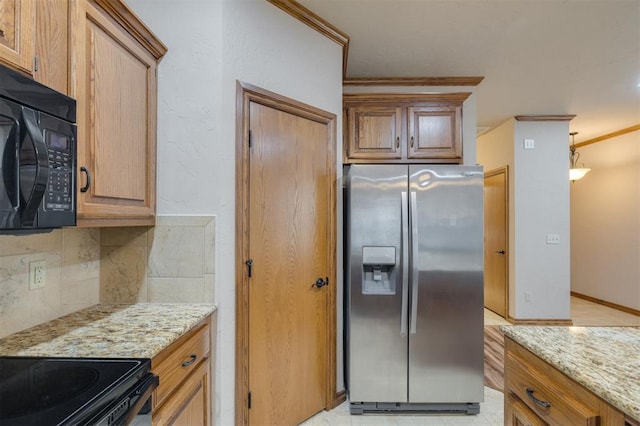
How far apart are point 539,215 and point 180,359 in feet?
14.8

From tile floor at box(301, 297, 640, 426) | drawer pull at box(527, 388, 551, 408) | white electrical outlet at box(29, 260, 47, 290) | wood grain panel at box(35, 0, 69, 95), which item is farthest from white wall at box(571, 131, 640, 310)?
white electrical outlet at box(29, 260, 47, 290)

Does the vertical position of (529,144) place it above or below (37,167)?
above

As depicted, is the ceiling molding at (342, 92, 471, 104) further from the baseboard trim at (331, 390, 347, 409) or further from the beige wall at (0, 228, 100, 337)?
the baseboard trim at (331, 390, 347, 409)

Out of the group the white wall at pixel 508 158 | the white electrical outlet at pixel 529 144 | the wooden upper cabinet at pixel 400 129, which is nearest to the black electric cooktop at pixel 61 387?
the wooden upper cabinet at pixel 400 129

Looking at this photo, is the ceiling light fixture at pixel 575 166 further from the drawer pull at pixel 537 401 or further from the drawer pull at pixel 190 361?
the drawer pull at pixel 190 361

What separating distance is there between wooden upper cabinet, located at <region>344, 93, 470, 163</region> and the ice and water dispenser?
0.98 metres

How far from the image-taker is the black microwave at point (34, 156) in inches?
33.0

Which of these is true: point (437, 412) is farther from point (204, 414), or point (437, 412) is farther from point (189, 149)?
point (189, 149)

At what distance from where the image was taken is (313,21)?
217 centimetres

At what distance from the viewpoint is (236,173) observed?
1750 mm

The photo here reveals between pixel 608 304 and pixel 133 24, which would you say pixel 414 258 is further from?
pixel 608 304

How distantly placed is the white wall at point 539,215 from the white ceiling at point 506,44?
66 cm

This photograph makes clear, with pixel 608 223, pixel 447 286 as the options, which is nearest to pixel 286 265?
pixel 447 286

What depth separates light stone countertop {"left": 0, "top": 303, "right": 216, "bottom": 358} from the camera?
1.10m
